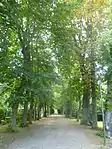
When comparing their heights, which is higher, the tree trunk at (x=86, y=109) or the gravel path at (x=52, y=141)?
the tree trunk at (x=86, y=109)

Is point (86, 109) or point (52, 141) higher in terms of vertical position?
point (86, 109)

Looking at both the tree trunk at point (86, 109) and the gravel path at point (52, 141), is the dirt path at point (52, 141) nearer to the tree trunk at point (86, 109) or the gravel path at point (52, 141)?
the gravel path at point (52, 141)

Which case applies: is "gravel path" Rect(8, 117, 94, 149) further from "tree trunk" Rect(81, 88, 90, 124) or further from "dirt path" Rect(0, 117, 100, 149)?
"tree trunk" Rect(81, 88, 90, 124)

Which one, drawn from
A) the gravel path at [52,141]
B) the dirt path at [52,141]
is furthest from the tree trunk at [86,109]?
the gravel path at [52,141]

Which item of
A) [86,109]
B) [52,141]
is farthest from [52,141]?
[86,109]

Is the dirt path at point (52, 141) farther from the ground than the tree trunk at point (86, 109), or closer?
closer

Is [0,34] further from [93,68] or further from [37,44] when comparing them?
[93,68]

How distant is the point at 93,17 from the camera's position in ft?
79.4

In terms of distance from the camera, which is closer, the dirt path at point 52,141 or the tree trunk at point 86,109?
the dirt path at point 52,141

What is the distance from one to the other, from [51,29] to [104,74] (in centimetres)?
489

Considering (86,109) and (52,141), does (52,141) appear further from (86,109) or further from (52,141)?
(86,109)

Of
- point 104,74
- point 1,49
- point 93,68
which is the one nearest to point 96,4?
point 93,68

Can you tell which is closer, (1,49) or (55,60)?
(1,49)

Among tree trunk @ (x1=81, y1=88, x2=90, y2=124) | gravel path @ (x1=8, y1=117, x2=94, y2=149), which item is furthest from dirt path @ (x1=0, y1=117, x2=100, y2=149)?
tree trunk @ (x1=81, y1=88, x2=90, y2=124)
